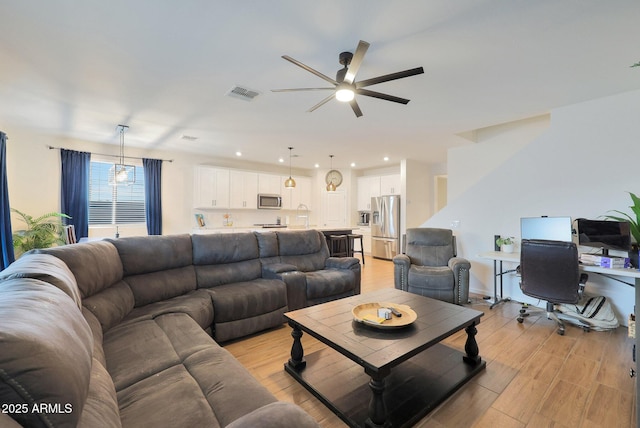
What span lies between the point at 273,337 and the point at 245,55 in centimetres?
269

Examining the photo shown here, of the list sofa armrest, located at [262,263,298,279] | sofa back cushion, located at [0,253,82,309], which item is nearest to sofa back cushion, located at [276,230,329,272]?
sofa armrest, located at [262,263,298,279]

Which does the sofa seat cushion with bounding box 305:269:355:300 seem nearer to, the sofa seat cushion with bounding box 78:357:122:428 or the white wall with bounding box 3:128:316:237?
the sofa seat cushion with bounding box 78:357:122:428

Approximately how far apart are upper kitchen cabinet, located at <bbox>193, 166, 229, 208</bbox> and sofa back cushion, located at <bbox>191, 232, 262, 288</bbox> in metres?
3.18

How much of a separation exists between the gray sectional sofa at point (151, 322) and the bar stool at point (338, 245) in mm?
A: 1980

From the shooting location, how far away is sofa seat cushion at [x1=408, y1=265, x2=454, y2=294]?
3.57 meters

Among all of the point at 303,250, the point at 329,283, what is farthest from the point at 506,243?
the point at 303,250

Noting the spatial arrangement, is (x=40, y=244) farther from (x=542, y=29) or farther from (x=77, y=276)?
(x=542, y=29)

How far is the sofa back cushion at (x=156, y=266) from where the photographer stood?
2471 millimetres

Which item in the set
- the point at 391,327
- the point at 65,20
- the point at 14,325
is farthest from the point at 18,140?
the point at 391,327

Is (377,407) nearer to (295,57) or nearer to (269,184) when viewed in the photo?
(295,57)

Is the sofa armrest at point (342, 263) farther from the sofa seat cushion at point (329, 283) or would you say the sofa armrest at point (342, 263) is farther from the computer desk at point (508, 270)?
the computer desk at point (508, 270)

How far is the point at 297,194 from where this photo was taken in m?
7.73

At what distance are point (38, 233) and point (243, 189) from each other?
11.9 feet

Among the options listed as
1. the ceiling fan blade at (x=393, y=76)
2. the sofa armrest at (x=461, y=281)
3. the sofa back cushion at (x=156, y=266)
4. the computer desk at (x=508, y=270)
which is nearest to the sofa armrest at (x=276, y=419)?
the sofa back cushion at (x=156, y=266)
